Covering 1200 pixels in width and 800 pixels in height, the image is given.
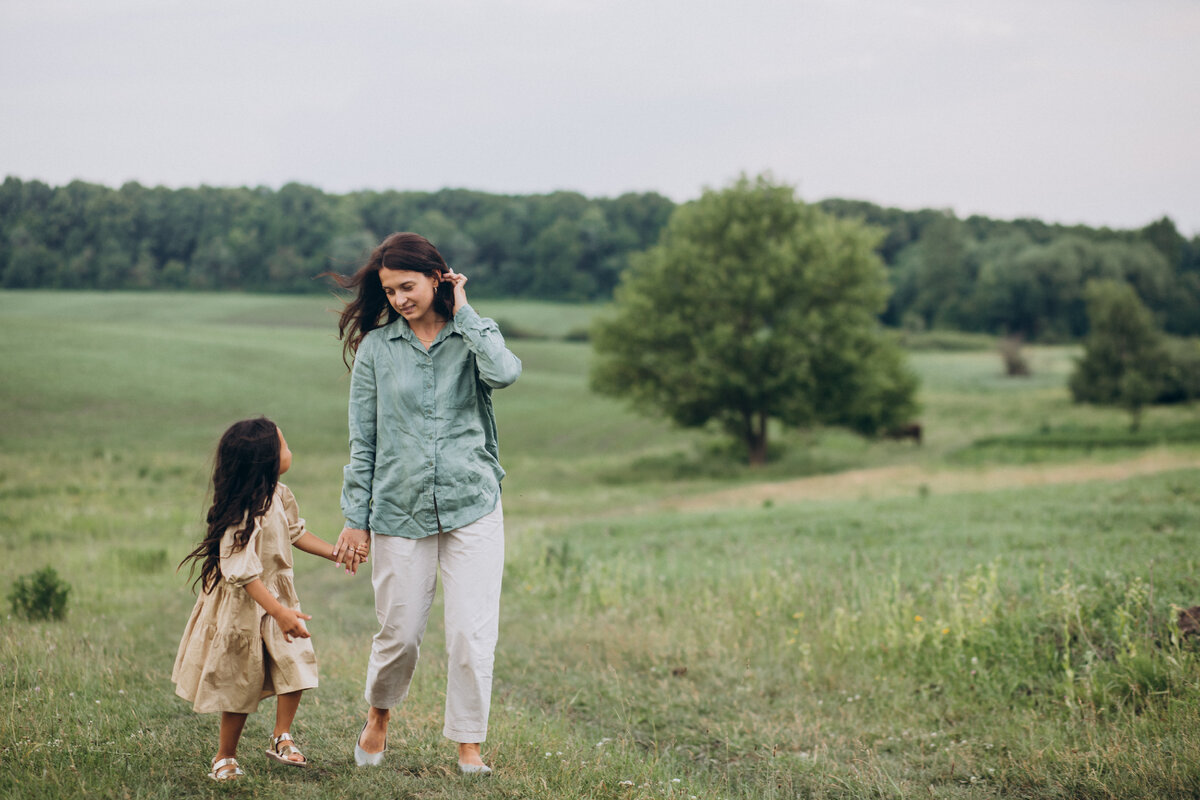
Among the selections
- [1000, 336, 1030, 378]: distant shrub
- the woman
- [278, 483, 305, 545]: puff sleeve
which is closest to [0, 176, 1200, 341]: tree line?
the woman

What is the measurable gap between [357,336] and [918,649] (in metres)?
4.66

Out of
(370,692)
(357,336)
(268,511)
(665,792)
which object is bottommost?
Answer: (665,792)

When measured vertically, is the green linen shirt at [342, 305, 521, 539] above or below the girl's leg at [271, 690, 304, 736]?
above

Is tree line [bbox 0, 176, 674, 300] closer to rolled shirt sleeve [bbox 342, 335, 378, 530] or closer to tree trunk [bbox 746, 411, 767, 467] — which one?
rolled shirt sleeve [bbox 342, 335, 378, 530]

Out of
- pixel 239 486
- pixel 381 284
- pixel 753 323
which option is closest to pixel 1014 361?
pixel 753 323

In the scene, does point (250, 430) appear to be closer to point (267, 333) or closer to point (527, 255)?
point (267, 333)

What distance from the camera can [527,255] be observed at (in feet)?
205

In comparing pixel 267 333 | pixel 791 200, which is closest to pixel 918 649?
pixel 791 200

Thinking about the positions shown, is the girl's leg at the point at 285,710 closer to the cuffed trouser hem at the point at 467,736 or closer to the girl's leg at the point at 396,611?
the girl's leg at the point at 396,611

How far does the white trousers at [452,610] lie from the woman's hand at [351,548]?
68mm

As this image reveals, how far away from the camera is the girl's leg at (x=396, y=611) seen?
385 cm

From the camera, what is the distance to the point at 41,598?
24.9ft

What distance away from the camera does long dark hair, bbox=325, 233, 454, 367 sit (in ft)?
12.9

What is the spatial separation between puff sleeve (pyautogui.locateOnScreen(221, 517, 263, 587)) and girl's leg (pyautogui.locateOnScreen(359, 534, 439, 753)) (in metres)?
0.51
